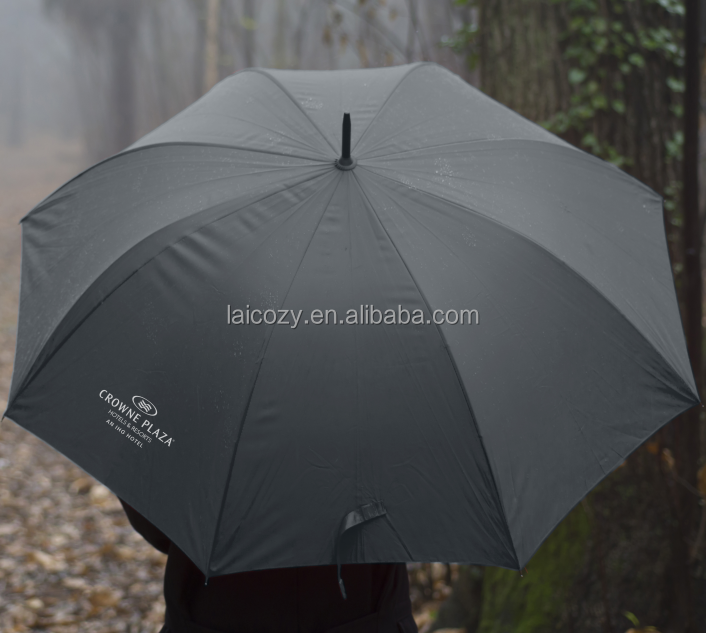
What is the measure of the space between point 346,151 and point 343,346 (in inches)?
18.3

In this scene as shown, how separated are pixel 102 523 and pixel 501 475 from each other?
13.8ft

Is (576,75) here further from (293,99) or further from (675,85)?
(293,99)

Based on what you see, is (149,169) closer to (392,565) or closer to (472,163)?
(472,163)

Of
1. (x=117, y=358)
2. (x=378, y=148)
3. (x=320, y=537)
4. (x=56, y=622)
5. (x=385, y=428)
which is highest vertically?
(x=378, y=148)

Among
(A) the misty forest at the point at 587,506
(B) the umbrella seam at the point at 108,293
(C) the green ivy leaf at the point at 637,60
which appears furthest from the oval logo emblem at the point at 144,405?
(C) the green ivy leaf at the point at 637,60

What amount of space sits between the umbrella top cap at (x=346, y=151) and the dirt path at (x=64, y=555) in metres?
3.21

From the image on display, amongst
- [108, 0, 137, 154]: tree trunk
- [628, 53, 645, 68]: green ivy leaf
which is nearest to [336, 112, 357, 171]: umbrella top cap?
[628, 53, 645, 68]: green ivy leaf

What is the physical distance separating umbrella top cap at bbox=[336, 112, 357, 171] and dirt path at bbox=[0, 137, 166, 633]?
10.5ft

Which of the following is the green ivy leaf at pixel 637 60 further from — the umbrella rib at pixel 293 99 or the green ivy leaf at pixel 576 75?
the umbrella rib at pixel 293 99

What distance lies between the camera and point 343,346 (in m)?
1.30

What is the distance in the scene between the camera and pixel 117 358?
4.56ft

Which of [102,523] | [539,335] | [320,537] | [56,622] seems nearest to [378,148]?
[539,335]

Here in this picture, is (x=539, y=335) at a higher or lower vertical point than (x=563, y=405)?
higher

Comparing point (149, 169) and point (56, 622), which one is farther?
point (56, 622)
